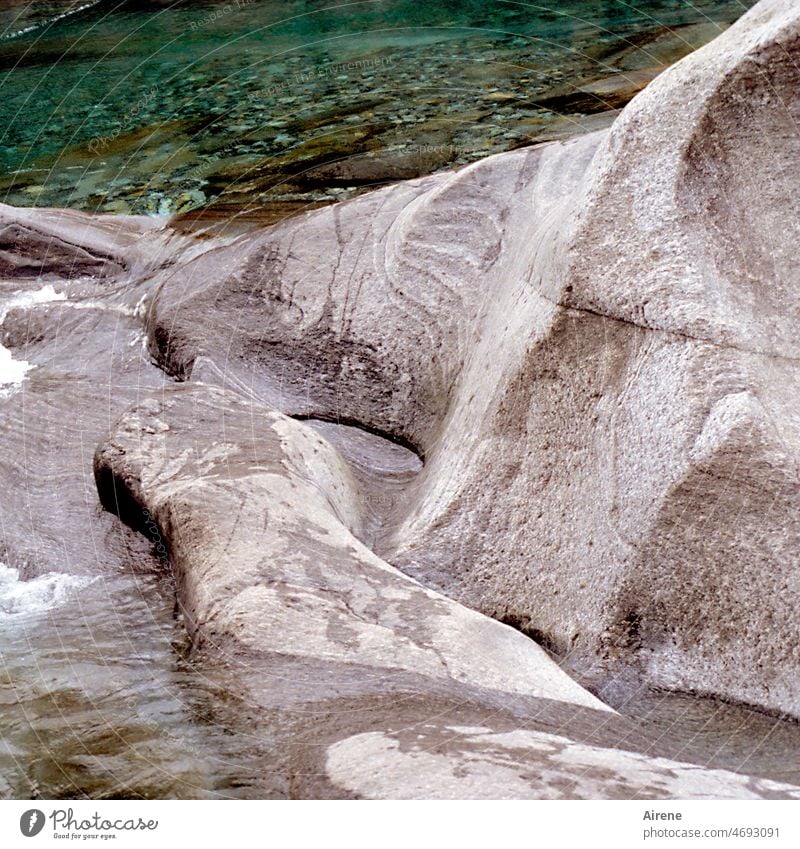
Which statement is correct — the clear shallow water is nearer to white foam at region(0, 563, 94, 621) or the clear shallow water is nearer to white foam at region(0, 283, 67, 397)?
white foam at region(0, 563, 94, 621)

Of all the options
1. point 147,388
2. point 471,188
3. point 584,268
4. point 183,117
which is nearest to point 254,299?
point 147,388

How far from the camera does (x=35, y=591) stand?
4.45 meters

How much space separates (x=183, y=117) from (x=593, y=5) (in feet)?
17.3

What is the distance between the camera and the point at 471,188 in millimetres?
5453

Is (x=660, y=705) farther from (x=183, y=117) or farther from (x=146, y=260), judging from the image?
(x=183, y=117)

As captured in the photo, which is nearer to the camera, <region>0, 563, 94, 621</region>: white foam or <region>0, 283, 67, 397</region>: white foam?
<region>0, 563, 94, 621</region>: white foam

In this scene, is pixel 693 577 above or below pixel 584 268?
below

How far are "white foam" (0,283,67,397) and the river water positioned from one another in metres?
0.02

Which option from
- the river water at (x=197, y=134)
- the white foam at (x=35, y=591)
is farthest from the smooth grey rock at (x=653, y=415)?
the white foam at (x=35, y=591)
